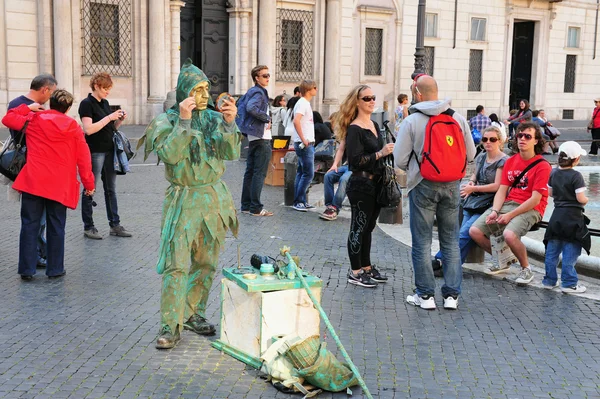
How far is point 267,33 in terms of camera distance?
80.2ft

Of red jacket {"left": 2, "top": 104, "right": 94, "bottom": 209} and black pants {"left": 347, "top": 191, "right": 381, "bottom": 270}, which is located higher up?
red jacket {"left": 2, "top": 104, "right": 94, "bottom": 209}

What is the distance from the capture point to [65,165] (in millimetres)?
6754

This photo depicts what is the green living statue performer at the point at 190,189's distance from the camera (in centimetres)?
491

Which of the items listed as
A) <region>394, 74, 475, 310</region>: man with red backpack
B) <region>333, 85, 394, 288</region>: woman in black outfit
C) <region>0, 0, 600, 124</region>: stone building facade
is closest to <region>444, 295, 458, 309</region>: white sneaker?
<region>394, 74, 475, 310</region>: man with red backpack

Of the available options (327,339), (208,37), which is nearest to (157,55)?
(208,37)

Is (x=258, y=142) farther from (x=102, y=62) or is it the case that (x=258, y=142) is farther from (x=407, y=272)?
(x=102, y=62)

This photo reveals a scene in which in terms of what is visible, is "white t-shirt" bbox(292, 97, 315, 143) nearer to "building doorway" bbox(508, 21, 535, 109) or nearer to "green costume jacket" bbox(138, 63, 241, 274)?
"green costume jacket" bbox(138, 63, 241, 274)

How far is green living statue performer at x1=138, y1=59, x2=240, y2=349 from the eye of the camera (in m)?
4.91

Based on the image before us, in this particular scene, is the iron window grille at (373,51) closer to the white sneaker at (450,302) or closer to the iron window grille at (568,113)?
the iron window grille at (568,113)

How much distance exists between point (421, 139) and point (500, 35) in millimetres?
27019

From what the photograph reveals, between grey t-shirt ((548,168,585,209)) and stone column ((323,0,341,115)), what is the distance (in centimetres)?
1965

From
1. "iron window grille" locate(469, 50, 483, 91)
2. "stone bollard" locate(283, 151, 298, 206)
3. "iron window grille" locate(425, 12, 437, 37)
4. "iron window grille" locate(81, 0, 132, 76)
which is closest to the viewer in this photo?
"stone bollard" locate(283, 151, 298, 206)

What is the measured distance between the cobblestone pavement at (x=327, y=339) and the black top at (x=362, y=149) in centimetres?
104

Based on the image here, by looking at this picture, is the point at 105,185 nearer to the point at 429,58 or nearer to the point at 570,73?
the point at 429,58
